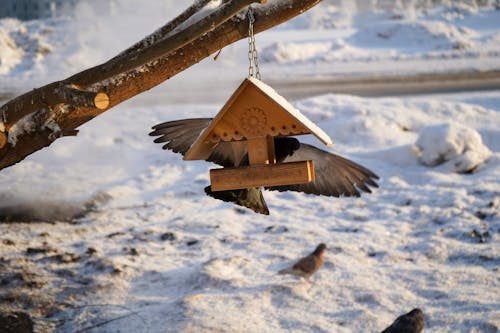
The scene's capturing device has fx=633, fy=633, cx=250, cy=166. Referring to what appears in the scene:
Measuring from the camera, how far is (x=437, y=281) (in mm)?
5746

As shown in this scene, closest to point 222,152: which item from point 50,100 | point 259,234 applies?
point 50,100

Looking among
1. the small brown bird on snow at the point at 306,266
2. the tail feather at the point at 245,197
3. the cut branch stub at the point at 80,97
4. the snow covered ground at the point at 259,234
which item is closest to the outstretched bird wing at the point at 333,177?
the tail feather at the point at 245,197

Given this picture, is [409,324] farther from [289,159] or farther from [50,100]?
[50,100]

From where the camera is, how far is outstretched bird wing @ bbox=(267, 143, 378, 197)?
396 centimetres

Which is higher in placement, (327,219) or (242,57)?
(242,57)

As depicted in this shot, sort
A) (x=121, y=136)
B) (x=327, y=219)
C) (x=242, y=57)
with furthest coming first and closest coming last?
(x=242, y=57) → (x=121, y=136) → (x=327, y=219)

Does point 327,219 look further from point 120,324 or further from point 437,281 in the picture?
point 120,324

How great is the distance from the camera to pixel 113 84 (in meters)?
3.58

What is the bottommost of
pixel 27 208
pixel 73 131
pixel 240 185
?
pixel 27 208

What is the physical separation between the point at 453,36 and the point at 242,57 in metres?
8.56

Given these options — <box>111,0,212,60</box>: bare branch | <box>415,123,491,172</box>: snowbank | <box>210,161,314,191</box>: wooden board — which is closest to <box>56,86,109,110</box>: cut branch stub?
<box>111,0,212,60</box>: bare branch

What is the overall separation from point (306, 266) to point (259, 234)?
4.25 ft

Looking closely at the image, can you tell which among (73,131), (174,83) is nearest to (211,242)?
(73,131)

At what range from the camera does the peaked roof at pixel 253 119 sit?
3162mm
